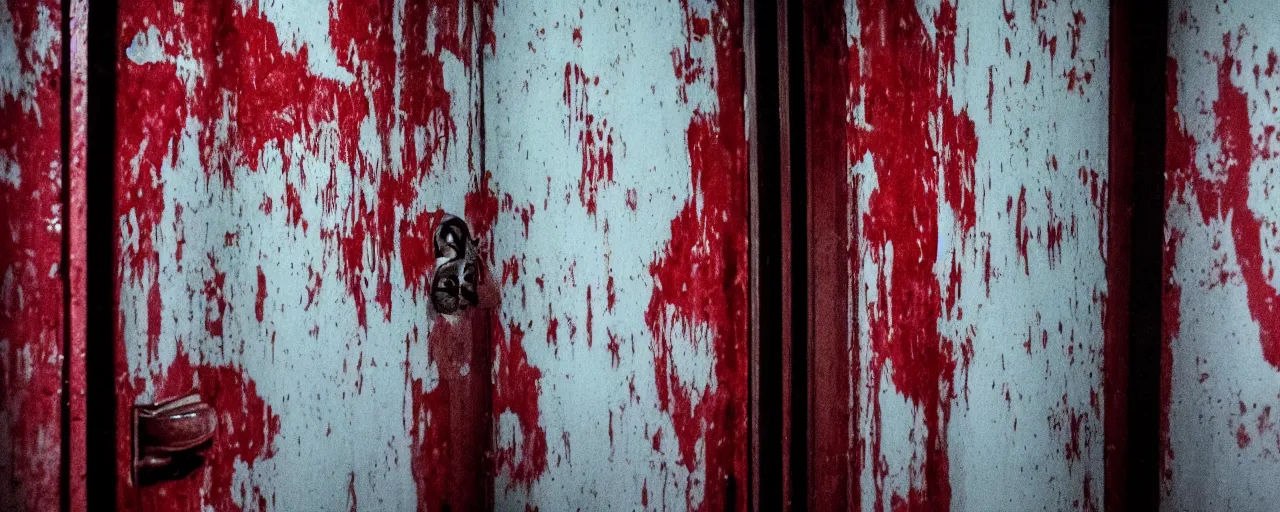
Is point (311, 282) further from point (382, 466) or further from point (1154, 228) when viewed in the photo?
point (1154, 228)

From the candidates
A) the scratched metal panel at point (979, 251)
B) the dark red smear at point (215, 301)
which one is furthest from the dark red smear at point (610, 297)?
the dark red smear at point (215, 301)

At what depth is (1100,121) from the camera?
30.9 inches

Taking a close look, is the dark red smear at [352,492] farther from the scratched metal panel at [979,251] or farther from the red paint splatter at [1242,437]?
the red paint splatter at [1242,437]

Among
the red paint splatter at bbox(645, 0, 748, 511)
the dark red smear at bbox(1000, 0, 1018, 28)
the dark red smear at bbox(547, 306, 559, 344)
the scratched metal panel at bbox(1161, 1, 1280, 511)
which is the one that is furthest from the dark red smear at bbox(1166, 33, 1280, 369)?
the dark red smear at bbox(547, 306, 559, 344)

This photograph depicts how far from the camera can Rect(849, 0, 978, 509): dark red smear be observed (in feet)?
2.63

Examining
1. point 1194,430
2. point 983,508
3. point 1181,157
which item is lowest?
point 983,508

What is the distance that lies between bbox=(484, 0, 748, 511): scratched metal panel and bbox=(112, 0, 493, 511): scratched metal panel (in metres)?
0.09

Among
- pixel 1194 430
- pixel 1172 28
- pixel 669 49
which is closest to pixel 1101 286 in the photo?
pixel 1194 430

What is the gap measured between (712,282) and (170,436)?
67cm

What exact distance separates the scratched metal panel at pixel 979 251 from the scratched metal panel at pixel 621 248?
0.19m

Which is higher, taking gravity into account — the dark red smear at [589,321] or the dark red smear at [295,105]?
the dark red smear at [295,105]

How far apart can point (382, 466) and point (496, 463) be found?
174mm

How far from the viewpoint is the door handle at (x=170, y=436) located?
0.58 metres

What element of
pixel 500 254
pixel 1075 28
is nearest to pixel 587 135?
pixel 500 254
